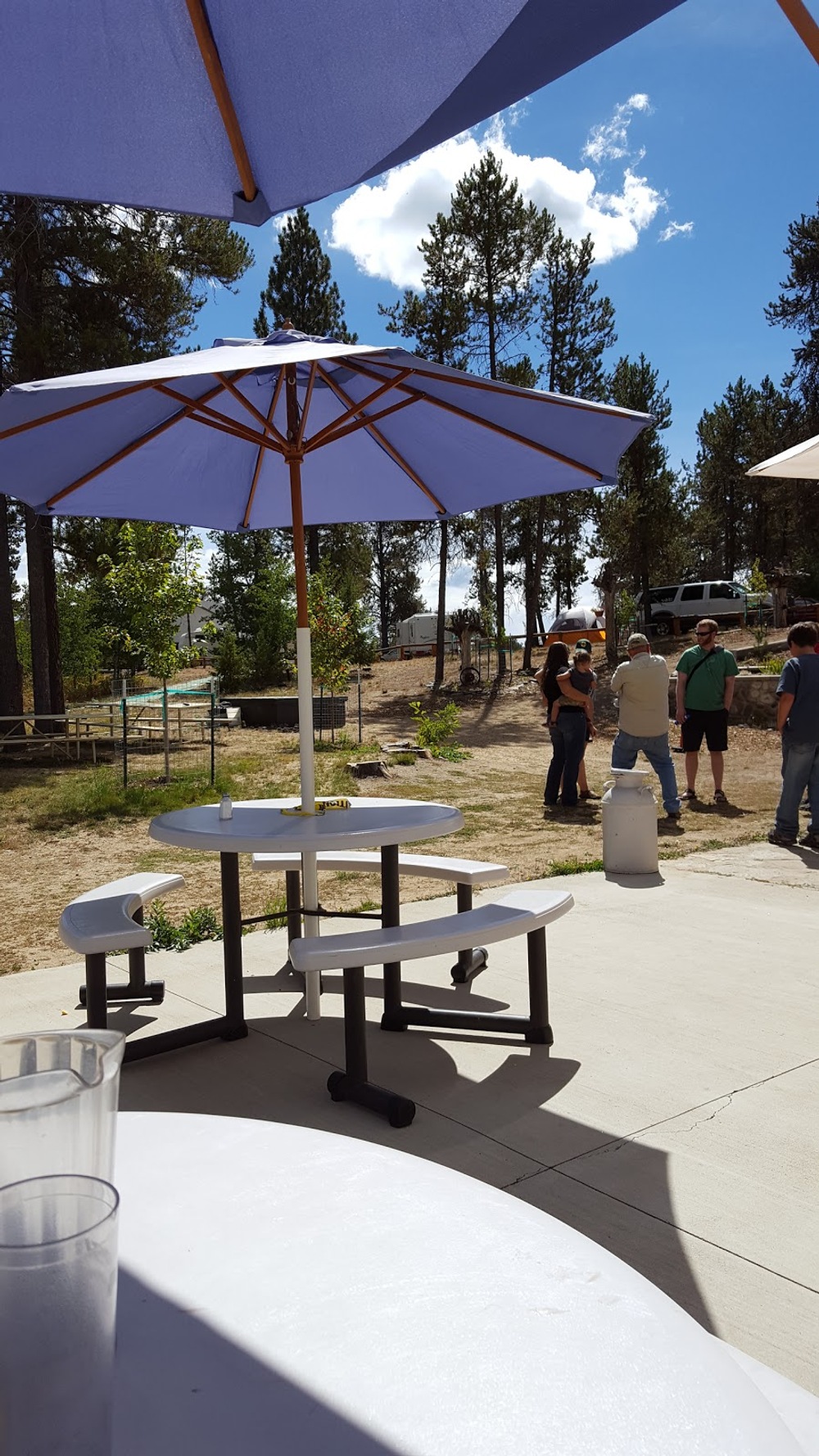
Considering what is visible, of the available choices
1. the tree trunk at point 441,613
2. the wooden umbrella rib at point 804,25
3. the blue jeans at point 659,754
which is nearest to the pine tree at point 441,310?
the tree trunk at point 441,613

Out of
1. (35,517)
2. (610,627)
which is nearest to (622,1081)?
(35,517)

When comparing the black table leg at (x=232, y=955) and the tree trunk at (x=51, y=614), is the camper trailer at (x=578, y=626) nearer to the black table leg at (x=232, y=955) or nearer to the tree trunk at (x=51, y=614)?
the tree trunk at (x=51, y=614)

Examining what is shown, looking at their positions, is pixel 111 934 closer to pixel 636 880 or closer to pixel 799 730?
pixel 636 880

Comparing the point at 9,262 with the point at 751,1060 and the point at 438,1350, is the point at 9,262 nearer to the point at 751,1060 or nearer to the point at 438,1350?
the point at 751,1060

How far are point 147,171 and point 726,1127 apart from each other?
289 centimetres

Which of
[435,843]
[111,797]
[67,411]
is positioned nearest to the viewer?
[67,411]

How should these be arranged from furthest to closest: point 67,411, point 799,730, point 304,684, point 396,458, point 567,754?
1. point 567,754
2. point 799,730
3. point 396,458
4. point 304,684
5. point 67,411

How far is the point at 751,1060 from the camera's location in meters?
3.57

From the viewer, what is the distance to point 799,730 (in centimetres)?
750

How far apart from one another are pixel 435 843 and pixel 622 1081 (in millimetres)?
5296

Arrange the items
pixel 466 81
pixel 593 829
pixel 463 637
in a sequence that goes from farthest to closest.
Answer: pixel 463 637 → pixel 593 829 → pixel 466 81

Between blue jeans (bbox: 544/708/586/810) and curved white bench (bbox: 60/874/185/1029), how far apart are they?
5767mm

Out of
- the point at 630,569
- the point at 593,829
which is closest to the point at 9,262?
the point at 593,829

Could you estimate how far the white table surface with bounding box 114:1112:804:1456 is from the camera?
769mm
